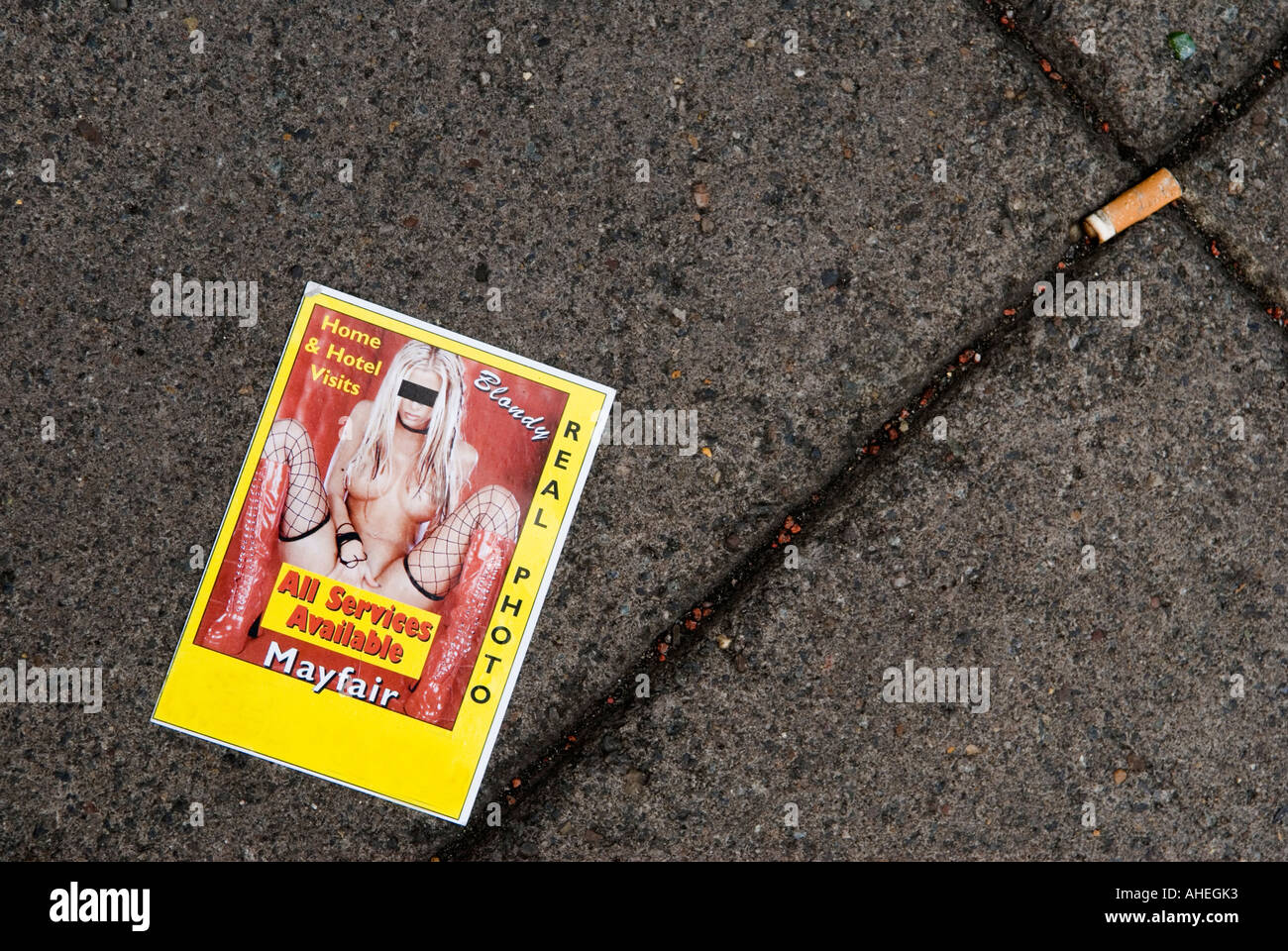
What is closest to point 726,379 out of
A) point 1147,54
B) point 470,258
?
point 470,258

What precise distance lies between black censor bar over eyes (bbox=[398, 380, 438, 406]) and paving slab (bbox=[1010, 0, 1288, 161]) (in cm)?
153

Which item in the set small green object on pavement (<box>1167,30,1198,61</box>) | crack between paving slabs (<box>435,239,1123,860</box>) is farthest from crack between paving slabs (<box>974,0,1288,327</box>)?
crack between paving slabs (<box>435,239,1123,860</box>)

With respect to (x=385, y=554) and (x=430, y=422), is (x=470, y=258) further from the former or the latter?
(x=385, y=554)

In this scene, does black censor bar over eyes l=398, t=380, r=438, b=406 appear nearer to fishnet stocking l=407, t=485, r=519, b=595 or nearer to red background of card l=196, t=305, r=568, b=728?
red background of card l=196, t=305, r=568, b=728

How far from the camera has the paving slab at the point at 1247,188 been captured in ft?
5.96

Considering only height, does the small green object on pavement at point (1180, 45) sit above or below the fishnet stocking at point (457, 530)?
above

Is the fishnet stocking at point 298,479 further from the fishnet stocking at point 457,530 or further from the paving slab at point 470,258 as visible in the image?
the fishnet stocking at point 457,530

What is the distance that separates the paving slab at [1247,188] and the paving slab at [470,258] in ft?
1.18

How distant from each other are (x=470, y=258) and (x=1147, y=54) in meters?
1.58

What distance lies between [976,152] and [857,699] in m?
1.24

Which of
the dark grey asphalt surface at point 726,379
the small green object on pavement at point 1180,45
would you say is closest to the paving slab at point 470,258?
the dark grey asphalt surface at point 726,379

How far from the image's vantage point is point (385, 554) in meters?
1.76

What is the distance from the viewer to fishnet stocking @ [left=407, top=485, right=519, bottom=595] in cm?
176
